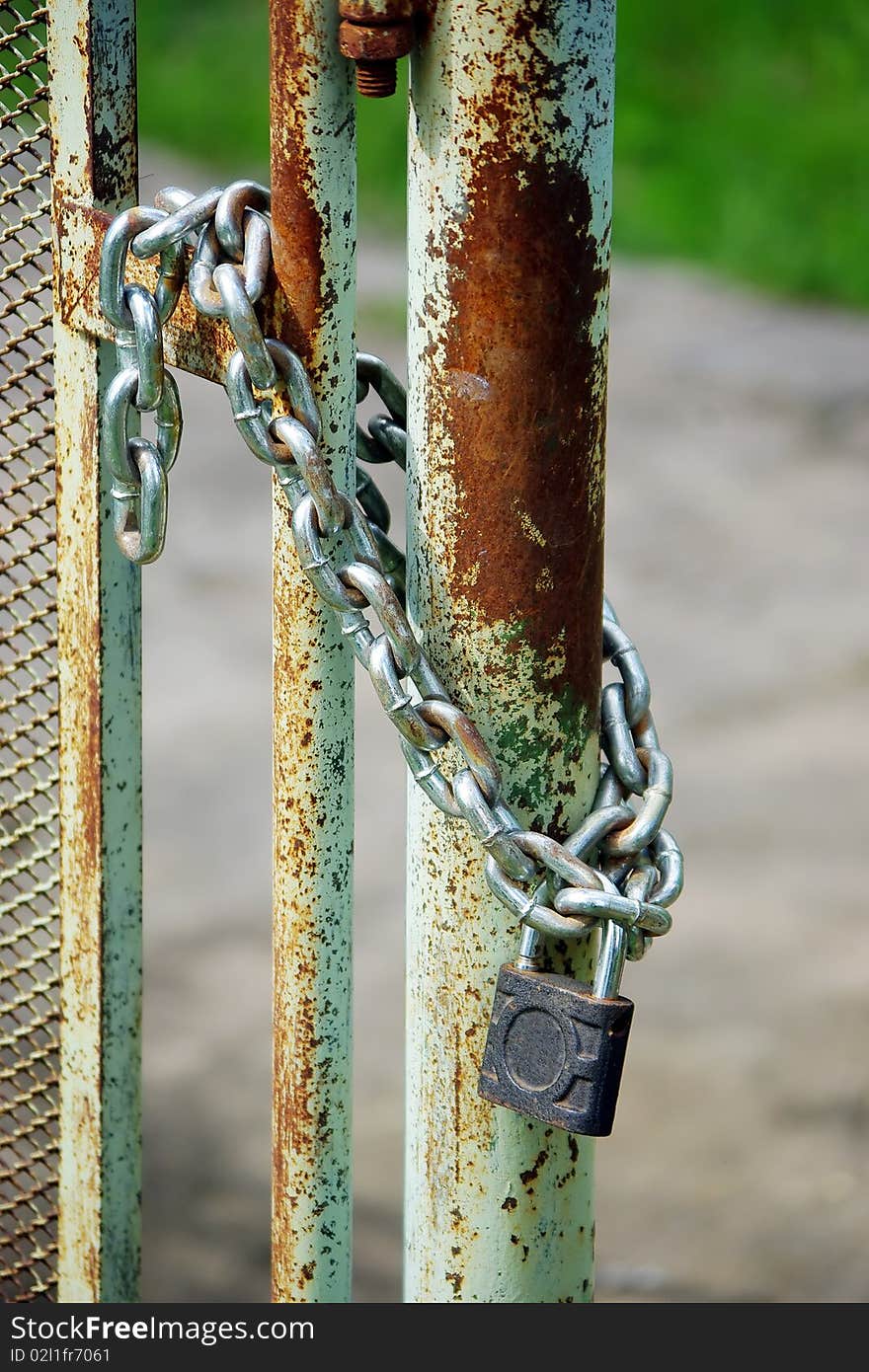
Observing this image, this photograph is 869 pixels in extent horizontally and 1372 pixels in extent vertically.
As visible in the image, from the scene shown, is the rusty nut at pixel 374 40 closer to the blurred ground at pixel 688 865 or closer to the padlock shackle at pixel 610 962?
the padlock shackle at pixel 610 962

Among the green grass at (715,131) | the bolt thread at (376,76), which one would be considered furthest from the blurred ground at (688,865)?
the bolt thread at (376,76)

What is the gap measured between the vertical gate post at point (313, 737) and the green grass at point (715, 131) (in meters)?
5.82

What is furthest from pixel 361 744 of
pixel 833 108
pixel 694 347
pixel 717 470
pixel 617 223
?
pixel 833 108

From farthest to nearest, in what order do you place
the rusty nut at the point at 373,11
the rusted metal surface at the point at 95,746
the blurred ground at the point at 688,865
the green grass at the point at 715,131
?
the green grass at the point at 715,131
the blurred ground at the point at 688,865
the rusted metal surface at the point at 95,746
the rusty nut at the point at 373,11

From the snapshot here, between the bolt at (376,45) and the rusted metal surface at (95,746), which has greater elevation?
the bolt at (376,45)

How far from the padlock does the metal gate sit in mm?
30

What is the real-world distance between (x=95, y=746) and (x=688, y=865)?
243 cm

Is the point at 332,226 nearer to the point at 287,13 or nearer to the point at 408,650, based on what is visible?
the point at 287,13

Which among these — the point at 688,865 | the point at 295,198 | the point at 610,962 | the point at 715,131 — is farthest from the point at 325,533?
the point at 715,131

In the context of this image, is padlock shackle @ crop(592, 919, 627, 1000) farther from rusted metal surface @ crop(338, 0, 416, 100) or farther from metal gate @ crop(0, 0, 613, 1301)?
rusted metal surface @ crop(338, 0, 416, 100)

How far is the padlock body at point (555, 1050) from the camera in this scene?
3.16ft

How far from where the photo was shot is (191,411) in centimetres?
578

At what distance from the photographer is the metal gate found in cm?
91

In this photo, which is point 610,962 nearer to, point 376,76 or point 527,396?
point 527,396
